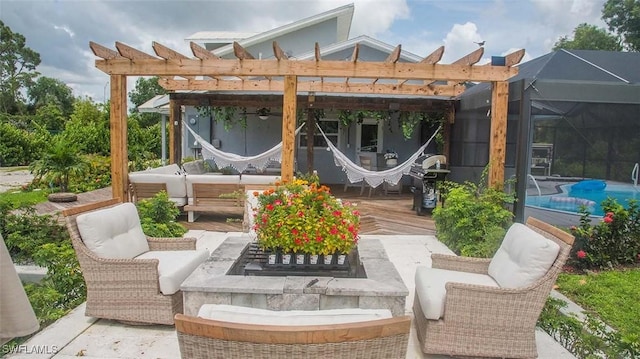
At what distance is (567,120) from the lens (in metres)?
6.22

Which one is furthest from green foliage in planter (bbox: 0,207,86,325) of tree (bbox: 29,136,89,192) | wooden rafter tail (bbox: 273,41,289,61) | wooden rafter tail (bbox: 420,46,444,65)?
wooden rafter tail (bbox: 420,46,444,65)

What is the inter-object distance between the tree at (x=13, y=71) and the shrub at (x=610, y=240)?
29.6 meters

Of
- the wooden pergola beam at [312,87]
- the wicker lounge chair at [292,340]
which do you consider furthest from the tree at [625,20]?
the wicker lounge chair at [292,340]

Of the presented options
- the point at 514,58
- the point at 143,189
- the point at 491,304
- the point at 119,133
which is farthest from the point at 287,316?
the point at 143,189

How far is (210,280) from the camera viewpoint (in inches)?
91.7

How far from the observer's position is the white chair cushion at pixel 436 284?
7.37 feet

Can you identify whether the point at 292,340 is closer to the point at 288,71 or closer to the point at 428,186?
the point at 288,71

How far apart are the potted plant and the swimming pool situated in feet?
14.4

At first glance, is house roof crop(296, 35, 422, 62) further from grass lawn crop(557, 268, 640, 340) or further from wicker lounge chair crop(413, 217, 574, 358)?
wicker lounge chair crop(413, 217, 574, 358)

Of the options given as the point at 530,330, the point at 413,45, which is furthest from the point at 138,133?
the point at 530,330

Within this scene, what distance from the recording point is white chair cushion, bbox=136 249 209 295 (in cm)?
257

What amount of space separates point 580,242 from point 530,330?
2.41 meters

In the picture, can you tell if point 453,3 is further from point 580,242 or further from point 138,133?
point 138,133

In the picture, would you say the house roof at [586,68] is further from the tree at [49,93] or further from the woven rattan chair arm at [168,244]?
the tree at [49,93]
